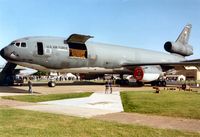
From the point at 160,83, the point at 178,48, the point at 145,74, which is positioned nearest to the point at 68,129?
the point at 145,74

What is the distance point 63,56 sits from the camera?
2897 centimetres

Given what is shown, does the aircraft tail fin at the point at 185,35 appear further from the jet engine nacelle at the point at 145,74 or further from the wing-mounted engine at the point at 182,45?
the jet engine nacelle at the point at 145,74

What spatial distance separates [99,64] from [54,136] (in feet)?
81.6

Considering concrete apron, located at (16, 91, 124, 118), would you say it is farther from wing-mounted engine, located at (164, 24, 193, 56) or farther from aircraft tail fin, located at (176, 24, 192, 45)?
aircraft tail fin, located at (176, 24, 192, 45)

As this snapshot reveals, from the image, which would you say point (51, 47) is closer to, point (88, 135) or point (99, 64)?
point (99, 64)

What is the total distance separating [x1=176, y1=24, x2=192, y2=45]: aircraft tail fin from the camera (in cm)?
4517

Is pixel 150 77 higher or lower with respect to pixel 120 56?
lower

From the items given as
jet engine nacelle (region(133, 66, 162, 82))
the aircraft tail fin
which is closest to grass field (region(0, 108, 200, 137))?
jet engine nacelle (region(133, 66, 162, 82))

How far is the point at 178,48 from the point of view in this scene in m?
43.6

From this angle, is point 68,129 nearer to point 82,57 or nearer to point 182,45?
point 82,57

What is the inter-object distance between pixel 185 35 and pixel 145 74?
1677cm

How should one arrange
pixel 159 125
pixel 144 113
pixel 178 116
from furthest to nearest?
pixel 144 113 → pixel 178 116 → pixel 159 125

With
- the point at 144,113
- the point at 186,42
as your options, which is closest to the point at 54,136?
the point at 144,113

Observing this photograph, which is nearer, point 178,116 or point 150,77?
point 178,116
